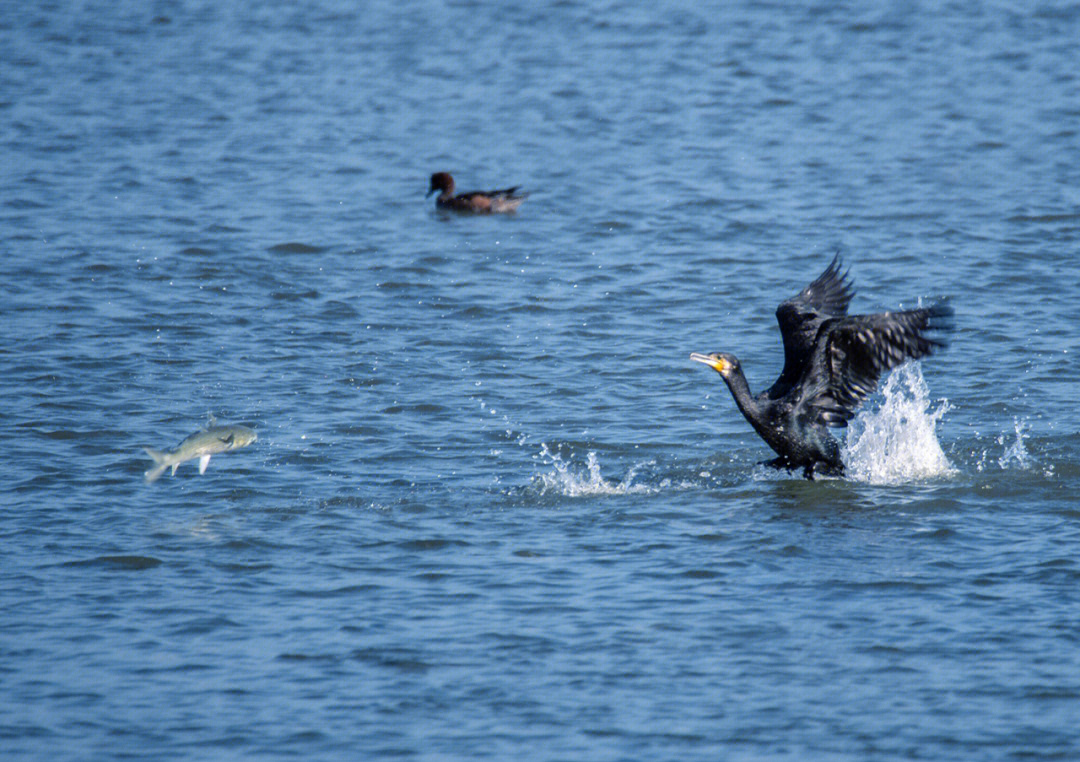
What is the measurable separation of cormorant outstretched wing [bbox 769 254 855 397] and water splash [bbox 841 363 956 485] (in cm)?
62

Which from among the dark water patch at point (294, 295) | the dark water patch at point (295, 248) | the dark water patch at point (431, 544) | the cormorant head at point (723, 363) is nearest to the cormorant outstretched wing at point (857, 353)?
the cormorant head at point (723, 363)

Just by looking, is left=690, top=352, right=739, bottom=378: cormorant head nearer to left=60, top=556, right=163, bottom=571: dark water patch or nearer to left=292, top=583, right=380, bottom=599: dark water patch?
left=292, top=583, right=380, bottom=599: dark water patch

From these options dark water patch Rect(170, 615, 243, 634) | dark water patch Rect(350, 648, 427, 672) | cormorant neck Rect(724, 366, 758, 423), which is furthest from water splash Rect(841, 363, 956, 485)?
dark water patch Rect(170, 615, 243, 634)

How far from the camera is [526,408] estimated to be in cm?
975

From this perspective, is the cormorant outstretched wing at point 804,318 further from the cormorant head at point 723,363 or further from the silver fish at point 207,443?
the silver fish at point 207,443

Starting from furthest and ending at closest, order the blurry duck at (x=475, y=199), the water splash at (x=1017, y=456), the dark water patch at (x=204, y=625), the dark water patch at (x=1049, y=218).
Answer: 1. the blurry duck at (x=475, y=199)
2. the dark water patch at (x=1049, y=218)
3. the water splash at (x=1017, y=456)
4. the dark water patch at (x=204, y=625)

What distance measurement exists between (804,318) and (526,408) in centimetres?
192

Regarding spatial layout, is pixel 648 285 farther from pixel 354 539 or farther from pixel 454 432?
pixel 354 539

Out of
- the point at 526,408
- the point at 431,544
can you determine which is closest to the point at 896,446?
the point at 526,408

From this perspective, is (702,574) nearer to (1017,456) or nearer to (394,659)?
(394,659)

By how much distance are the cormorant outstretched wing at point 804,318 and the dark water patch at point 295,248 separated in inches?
214

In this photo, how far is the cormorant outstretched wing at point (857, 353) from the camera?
311 inches

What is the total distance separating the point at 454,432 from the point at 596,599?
9.14 ft

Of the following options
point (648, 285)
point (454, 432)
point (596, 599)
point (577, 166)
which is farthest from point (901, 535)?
point (577, 166)
